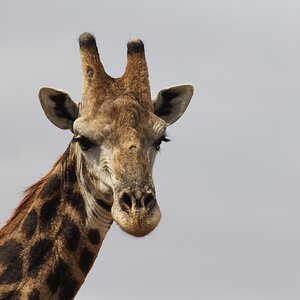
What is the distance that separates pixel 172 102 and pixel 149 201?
3.82 m

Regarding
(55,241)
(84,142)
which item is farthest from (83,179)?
(55,241)

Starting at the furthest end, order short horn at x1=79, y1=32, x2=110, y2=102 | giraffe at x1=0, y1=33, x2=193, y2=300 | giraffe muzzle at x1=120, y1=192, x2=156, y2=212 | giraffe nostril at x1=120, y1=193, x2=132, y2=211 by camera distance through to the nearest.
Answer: short horn at x1=79, y1=32, x2=110, y2=102
giraffe at x1=0, y1=33, x2=193, y2=300
giraffe nostril at x1=120, y1=193, x2=132, y2=211
giraffe muzzle at x1=120, y1=192, x2=156, y2=212

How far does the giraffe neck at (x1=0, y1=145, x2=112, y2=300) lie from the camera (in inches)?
991

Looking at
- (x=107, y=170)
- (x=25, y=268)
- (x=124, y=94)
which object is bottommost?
(x=25, y=268)

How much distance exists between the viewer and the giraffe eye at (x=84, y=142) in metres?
25.1

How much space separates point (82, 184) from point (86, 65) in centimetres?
231

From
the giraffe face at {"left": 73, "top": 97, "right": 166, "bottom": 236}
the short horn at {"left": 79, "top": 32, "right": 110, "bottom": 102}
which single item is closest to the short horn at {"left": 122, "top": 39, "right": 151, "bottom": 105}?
the short horn at {"left": 79, "top": 32, "right": 110, "bottom": 102}

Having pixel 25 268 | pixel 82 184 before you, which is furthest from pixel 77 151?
pixel 25 268

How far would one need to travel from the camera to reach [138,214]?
2334 centimetres

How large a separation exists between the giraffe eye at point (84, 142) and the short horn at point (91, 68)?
0.93 metres

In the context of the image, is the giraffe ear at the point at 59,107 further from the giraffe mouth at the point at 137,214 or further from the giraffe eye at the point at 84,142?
the giraffe mouth at the point at 137,214

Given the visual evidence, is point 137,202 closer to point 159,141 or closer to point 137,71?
point 159,141

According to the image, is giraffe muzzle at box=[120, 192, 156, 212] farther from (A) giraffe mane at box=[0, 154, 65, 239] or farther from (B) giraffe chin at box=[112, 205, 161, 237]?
(A) giraffe mane at box=[0, 154, 65, 239]

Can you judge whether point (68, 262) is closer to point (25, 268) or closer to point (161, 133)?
point (25, 268)
